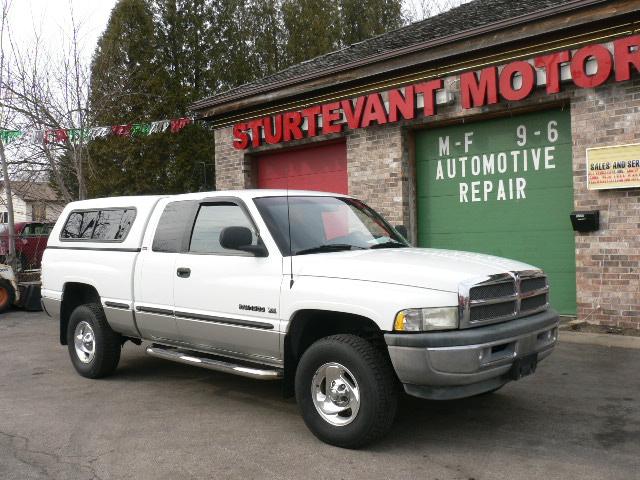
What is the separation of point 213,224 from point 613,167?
5.65 metres

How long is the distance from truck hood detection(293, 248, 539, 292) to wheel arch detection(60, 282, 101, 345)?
314cm

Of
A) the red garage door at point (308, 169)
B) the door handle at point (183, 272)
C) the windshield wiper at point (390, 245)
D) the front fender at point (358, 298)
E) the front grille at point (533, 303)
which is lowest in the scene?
the front grille at point (533, 303)

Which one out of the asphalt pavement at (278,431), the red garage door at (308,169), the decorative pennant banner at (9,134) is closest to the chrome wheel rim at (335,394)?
the asphalt pavement at (278,431)

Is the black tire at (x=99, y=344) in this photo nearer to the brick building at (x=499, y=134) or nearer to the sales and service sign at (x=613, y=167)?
the brick building at (x=499, y=134)

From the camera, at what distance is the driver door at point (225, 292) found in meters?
5.15

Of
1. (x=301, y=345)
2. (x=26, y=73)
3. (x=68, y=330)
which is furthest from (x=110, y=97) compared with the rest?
(x=301, y=345)

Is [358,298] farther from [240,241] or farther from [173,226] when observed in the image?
[173,226]

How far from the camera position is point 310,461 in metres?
4.40

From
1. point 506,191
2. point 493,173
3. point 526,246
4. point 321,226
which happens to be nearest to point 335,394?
point 321,226

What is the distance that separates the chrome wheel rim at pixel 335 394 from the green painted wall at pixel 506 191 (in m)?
5.97

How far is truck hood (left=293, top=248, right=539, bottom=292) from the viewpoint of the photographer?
4.43 m

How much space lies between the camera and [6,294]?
12.7 metres

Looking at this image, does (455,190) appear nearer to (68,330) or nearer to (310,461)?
(68,330)

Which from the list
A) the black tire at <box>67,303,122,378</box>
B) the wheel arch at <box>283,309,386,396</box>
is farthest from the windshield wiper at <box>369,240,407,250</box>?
the black tire at <box>67,303,122,378</box>
